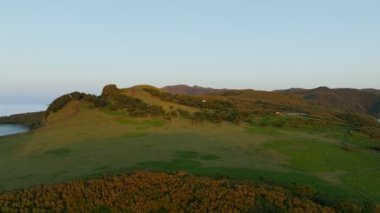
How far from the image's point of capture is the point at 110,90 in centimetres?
2781

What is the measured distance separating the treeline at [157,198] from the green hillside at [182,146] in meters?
1.81

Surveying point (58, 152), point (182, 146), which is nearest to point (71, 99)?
point (58, 152)

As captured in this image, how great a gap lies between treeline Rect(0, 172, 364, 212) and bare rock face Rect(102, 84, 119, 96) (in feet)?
62.9

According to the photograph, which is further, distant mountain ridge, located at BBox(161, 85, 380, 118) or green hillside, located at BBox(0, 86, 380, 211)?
distant mountain ridge, located at BBox(161, 85, 380, 118)

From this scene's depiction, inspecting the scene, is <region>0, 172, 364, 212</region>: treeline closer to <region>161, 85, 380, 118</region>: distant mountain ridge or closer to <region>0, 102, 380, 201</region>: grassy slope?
<region>0, 102, 380, 201</region>: grassy slope

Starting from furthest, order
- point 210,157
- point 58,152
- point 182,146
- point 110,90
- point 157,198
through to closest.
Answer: point 110,90
point 182,146
point 58,152
point 210,157
point 157,198

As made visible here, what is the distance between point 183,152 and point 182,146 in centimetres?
118

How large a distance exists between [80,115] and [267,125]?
11.2m

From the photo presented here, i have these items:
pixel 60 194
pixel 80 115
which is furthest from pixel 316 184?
pixel 80 115

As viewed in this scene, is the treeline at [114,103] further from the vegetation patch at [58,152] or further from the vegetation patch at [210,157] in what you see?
the vegetation patch at [210,157]

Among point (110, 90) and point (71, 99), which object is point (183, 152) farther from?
point (110, 90)

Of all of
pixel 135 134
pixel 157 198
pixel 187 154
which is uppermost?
pixel 135 134

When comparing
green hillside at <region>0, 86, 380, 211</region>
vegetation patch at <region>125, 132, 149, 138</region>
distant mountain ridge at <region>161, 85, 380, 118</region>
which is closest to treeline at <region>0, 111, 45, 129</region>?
green hillside at <region>0, 86, 380, 211</region>

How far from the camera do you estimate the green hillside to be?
1355 centimetres
